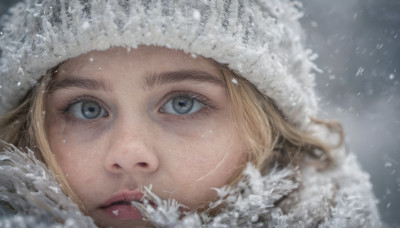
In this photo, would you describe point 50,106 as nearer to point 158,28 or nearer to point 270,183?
point 158,28

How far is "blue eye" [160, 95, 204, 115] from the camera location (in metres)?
1.45

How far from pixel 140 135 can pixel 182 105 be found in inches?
8.4

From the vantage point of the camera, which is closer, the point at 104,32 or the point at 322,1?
the point at 104,32

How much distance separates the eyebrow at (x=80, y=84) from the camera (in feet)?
4.50

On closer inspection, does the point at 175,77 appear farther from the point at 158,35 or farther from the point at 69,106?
the point at 69,106

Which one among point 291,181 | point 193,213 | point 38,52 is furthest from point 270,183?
point 38,52

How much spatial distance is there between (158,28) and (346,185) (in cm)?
103

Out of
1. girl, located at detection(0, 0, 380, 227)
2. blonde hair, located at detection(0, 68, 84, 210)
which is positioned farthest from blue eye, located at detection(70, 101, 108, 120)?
blonde hair, located at detection(0, 68, 84, 210)

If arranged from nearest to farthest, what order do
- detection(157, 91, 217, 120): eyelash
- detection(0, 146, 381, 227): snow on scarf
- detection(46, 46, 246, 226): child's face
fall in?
detection(0, 146, 381, 227): snow on scarf, detection(46, 46, 246, 226): child's face, detection(157, 91, 217, 120): eyelash

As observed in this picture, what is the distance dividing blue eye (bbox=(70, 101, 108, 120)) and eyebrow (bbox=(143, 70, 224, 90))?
0.67ft

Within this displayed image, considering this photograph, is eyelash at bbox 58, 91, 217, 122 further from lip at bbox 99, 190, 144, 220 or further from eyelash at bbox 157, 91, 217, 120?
lip at bbox 99, 190, 144, 220

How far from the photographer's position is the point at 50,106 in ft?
4.91

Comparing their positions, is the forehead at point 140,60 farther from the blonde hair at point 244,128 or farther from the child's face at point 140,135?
the blonde hair at point 244,128

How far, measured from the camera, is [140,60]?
1.36 m
